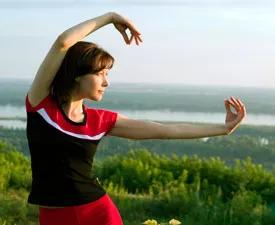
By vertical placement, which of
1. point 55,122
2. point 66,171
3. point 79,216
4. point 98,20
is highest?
point 98,20

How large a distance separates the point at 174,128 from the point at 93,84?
42 centimetres

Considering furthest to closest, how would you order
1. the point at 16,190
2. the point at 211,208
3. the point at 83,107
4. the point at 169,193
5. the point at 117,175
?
the point at 117,175 → the point at 16,190 → the point at 169,193 → the point at 211,208 → the point at 83,107

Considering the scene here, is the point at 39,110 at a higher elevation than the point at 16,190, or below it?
higher

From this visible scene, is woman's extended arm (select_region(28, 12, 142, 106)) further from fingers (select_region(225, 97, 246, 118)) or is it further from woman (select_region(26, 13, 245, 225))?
fingers (select_region(225, 97, 246, 118))

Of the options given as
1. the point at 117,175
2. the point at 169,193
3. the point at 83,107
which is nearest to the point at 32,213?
the point at 169,193

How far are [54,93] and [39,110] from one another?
0.09 meters

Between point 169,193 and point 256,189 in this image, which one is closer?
point 169,193

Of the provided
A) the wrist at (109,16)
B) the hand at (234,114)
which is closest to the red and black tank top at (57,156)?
the wrist at (109,16)

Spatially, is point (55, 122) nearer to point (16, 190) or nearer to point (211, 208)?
point (211, 208)

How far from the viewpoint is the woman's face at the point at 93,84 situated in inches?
102

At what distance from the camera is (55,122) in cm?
252

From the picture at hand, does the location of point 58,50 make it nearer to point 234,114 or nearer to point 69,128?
point 69,128

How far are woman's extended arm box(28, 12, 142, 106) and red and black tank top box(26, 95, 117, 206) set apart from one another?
0.04m

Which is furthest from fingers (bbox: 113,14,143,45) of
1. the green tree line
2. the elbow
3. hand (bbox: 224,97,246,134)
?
the green tree line
